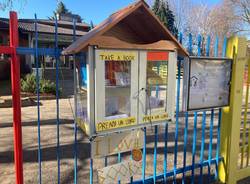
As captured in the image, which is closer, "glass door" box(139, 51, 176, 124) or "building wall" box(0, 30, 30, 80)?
"glass door" box(139, 51, 176, 124)

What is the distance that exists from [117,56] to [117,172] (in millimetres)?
1141

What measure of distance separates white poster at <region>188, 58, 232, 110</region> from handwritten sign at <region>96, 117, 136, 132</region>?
2.81 feet

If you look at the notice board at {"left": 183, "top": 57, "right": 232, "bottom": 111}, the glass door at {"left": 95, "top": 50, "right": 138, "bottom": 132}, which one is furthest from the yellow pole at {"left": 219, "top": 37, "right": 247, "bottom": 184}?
the glass door at {"left": 95, "top": 50, "right": 138, "bottom": 132}

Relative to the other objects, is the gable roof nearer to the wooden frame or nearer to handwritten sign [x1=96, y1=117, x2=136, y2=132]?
the wooden frame

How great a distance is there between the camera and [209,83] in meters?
2.78

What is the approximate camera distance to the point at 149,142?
4.73 metres

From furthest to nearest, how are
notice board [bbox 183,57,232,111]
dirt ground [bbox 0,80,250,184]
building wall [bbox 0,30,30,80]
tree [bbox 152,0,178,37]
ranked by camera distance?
tree [bbox 152,0,178,37] → building wall [bbox 0,30,30,80] → dirt ground [bbox 0,80,250,184] → notice board [bbox 183,57,232,111]

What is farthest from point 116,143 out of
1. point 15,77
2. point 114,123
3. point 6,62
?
point 6,62

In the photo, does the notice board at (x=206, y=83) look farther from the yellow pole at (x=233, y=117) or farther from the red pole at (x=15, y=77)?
the red pole at (x=15, y=77)

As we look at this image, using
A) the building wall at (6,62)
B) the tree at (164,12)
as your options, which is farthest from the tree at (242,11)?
the building wall at (6,62)

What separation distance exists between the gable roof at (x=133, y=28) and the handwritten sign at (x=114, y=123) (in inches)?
24.4

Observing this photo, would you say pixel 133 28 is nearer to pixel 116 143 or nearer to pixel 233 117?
pixel 116 143

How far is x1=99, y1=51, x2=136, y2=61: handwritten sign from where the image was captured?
74.2 inches

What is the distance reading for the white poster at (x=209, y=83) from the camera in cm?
262
